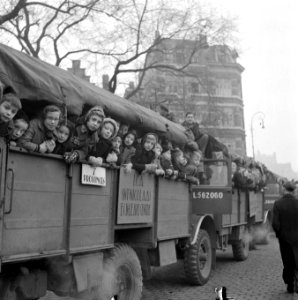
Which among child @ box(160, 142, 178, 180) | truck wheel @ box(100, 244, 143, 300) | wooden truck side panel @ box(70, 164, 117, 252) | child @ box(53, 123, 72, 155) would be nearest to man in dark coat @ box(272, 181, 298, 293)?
child @ box(160, 142, 178, 180)

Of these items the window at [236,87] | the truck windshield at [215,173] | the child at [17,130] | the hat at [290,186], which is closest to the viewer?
the child at [17,130]

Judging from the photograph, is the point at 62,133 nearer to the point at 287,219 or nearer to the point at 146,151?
the point at 146,151

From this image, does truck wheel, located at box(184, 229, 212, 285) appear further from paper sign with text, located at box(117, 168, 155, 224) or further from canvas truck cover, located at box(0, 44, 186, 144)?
canvas truck cover, located at box(0, 44, 186, 144)

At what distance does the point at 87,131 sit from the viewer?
4750 millimetres

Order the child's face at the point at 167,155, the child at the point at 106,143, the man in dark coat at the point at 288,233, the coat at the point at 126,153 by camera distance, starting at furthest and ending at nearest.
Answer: the man in dark coat at the point at 288,233 → the child's face at the point at 167,155 → the coat at the point at 126,153 → the child at the point at 106,143

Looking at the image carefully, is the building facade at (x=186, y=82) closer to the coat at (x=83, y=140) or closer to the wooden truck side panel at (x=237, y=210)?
the wooden truck side panel at (x=237, y=210)

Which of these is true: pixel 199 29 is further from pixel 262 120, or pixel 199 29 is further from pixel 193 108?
pixel 262 120

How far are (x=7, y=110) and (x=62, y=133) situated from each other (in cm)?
88

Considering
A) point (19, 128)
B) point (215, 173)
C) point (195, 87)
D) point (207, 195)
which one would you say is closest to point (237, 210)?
point (215, 173)

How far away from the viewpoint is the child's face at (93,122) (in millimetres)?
4680

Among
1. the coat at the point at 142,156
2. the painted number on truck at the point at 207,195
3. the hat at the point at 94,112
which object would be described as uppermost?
the hat at the point at 94,112

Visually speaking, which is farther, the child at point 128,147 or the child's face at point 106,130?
the child at point 128,147

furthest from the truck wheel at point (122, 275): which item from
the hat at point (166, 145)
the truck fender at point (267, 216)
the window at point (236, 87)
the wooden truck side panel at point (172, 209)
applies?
the window at point (236, 87)

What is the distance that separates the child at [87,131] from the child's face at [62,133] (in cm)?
13
